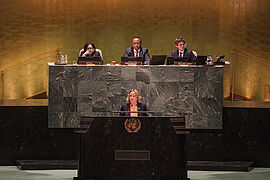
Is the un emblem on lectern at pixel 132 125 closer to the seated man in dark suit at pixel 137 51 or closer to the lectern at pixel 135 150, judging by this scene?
the lectern at pixel 135 150

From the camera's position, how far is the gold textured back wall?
1034cm

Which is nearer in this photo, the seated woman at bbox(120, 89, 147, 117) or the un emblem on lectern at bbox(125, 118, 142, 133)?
the un emblem on lectern at bbox(125, 118, 142, 133)

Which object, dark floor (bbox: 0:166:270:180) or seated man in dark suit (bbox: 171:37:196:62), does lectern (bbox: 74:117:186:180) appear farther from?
seated man in dark suit (bbox: 171:37:196:62)

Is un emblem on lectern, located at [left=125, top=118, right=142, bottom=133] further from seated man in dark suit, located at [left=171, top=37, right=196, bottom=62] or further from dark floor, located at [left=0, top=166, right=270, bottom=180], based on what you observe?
seated man in dark suit, located at [left=171, top=37, right=196, bottom=62]

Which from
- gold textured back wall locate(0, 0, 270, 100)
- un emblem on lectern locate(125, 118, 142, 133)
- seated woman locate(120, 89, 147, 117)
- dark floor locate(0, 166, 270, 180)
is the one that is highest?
gold textured back wall locate(0, 0, 270, 100)

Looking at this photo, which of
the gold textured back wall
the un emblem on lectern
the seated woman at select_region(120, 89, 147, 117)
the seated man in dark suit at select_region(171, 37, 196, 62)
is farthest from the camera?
the gold textured back wall

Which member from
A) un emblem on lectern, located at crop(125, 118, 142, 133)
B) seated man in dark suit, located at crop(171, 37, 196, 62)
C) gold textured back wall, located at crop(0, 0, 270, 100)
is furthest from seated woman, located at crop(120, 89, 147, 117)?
gold textured back wall, located at crop(0, 0, 270, 100)

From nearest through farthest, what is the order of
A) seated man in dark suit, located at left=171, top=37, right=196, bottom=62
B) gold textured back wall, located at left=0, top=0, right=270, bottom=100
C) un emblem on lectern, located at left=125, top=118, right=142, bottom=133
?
un emblem on lectern, located at left=125, top=118, right=142, bottom=133
seated man in dark suit, located at left=171, top=37, right=196, bottom=62
gold textured back wall, located at left=0, top=0, right=270, bottom=100

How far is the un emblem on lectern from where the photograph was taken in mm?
5234

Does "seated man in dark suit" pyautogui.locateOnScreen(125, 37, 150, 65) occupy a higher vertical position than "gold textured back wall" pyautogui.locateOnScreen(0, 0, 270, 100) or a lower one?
lower

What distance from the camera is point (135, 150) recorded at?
526 cm

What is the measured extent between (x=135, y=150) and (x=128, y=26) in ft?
18.6

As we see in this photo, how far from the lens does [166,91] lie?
23.0 feet

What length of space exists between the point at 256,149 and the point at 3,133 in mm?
3738
